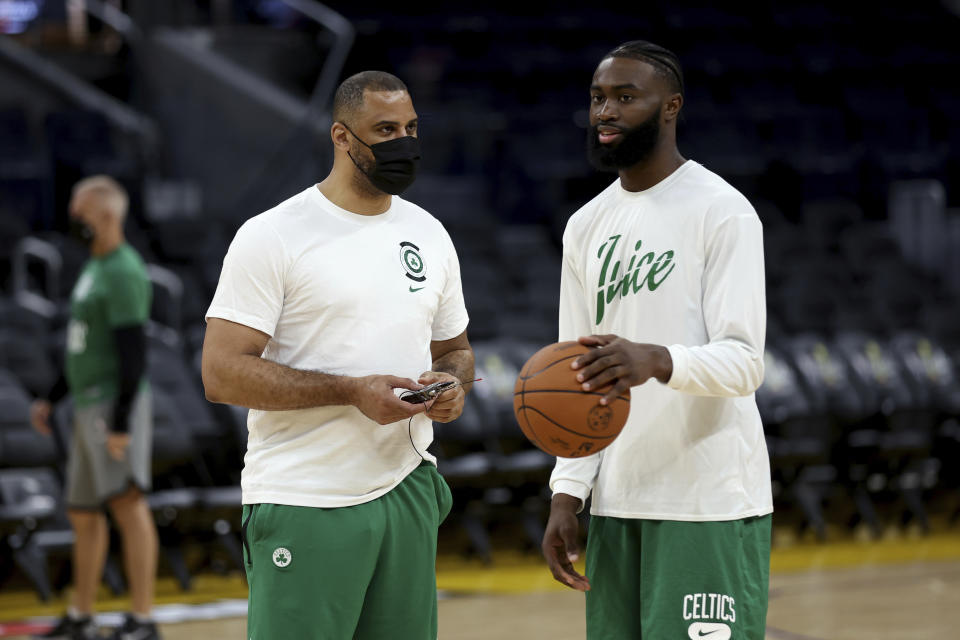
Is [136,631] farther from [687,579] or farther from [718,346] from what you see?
[718,346]

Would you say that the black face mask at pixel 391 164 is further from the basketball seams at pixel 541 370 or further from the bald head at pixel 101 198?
the bald head at pixel 101 198

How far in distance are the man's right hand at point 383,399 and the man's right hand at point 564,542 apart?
368mm

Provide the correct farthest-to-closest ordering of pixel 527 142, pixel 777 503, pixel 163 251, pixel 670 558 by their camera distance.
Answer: pixel 527 142
pixel 163 251
pixel 777 503
pixel 670 558

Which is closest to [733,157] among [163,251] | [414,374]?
[163,251]

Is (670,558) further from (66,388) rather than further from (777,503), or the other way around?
(777,503)

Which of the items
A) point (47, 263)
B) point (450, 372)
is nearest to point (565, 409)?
point (450, 372)

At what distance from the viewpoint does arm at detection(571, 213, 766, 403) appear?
246cm

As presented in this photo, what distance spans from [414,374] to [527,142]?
8.00m

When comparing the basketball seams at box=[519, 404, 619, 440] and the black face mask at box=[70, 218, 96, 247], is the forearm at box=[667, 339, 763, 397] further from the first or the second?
the black face mask at box=[70, 218, 96, 247]

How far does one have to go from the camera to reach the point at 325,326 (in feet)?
9.26

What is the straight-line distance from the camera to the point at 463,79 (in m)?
11.3

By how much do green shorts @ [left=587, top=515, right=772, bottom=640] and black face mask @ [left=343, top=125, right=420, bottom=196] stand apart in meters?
0.81

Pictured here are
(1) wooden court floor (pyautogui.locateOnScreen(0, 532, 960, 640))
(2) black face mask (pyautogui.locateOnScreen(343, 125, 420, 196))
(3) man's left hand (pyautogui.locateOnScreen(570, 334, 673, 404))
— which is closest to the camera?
(3) man's left hand (pyautogui.locateOnScreen(570, 334, 673, 404))

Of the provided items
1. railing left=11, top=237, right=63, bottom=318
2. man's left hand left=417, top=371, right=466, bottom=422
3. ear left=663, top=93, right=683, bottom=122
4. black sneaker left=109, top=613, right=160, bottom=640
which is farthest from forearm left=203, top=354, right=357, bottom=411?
railing left=11, top=237, right=63, bottom=318
